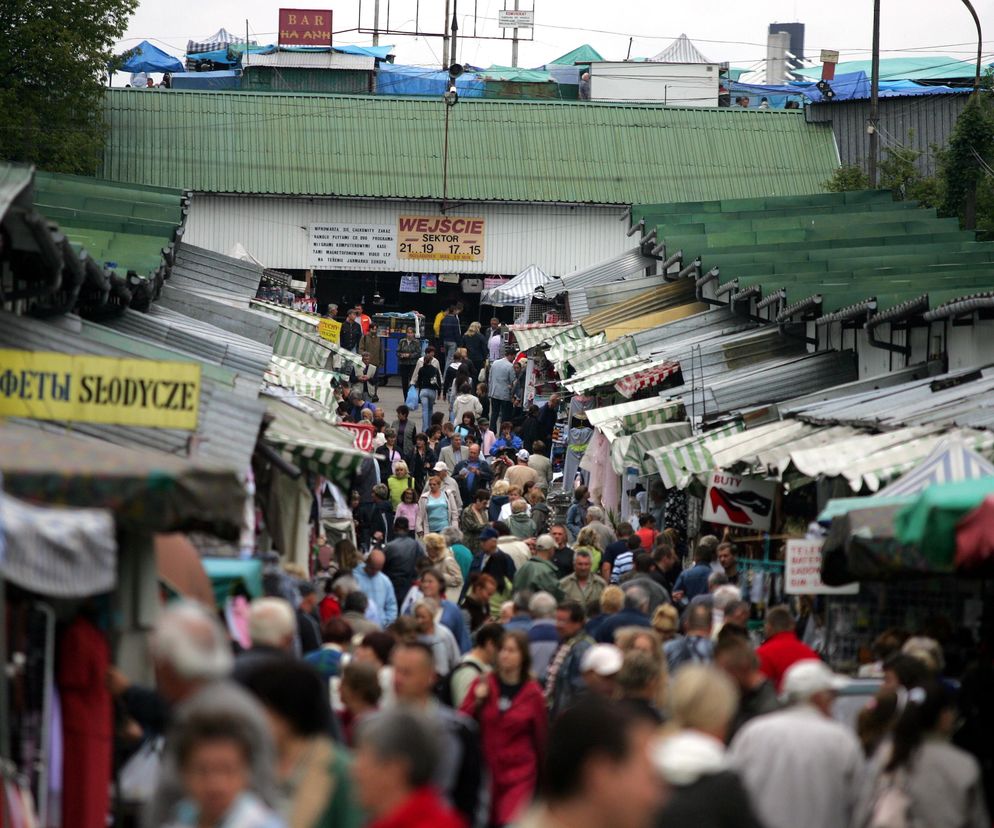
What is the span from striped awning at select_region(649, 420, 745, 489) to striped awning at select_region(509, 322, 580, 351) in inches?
534

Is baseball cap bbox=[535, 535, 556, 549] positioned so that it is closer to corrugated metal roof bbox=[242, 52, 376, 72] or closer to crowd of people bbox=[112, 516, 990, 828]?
crowd of people bbox=[112, 516, 990, 828]

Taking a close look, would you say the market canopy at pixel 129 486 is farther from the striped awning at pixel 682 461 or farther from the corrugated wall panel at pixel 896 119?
the corrugated wall panel at pixel 896 119

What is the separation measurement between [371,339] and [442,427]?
421 inches

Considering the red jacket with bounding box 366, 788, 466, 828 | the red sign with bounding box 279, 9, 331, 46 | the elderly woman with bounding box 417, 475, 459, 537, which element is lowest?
the elderly woman with bounding box 417, 475, 459, 537

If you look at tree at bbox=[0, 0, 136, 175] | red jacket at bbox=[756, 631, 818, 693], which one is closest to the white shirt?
red jacket at bbox=[756, 631, 818, 693]

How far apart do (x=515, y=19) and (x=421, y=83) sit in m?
9.32

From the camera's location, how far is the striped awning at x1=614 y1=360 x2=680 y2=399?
25.8m

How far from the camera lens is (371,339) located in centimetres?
4038

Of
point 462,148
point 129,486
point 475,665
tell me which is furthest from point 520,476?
point 462,148

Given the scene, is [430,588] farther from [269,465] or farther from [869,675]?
[869,675]

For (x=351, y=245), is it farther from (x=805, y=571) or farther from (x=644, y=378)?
(x=805, y=571)

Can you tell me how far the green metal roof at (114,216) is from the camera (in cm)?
2167

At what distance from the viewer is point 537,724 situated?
10148 millimetres

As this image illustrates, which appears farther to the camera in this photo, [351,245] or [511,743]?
[351,245]
